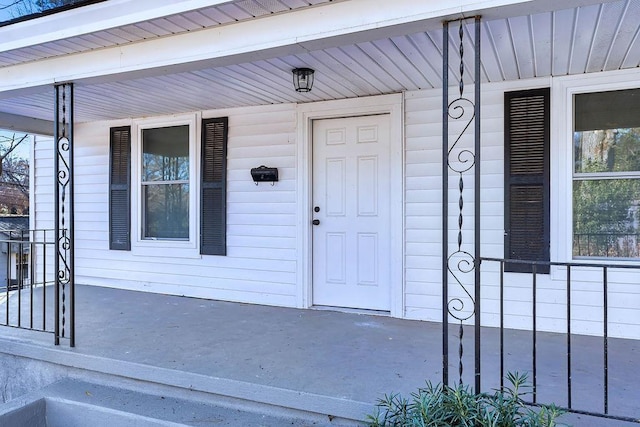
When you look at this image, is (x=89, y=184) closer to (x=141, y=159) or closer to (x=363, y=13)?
(x=141, y=159)

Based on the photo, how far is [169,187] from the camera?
208 inches

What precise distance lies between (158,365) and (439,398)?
1793mm

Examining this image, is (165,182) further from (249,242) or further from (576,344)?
(576,344)

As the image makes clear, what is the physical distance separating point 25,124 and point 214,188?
8.47 ft

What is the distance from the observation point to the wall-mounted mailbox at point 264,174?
182 inches

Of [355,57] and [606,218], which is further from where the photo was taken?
[606,218]

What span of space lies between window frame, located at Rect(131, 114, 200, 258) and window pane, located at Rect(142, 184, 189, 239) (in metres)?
0.06

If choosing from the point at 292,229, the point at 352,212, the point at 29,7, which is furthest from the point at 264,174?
the point at 29,7

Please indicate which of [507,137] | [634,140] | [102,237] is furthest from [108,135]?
[634,140]

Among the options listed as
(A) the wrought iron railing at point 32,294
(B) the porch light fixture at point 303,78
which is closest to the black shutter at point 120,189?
(A) the wrought iron railing at point 32,294

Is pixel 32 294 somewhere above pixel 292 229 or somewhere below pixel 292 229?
below

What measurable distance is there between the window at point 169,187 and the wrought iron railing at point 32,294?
1000mm

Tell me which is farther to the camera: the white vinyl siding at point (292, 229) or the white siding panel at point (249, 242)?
the white siding panel at point (249, 242)

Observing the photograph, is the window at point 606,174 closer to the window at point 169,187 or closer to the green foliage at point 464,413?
the green foliage at point 464,413
